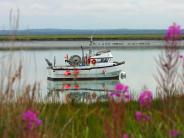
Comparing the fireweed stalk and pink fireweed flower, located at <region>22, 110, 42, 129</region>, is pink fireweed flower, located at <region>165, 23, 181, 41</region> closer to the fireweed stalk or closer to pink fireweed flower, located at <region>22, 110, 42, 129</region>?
the fireweed stalk

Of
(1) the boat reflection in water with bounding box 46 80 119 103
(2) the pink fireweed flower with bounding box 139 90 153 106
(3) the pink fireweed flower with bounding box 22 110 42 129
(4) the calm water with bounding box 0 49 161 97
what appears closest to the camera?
(3) the pink fireweed flower with bounding box 22 110 42 129

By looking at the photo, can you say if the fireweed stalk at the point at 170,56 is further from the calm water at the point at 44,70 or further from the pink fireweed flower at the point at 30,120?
the calm water at the point at 44,70

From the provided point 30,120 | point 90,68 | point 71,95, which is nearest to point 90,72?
point 90,68

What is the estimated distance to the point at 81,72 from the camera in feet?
143

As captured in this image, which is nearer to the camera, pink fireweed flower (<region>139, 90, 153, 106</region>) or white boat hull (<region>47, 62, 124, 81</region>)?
pink fireweed flower (<region>139, 90, 153, 106</region>)

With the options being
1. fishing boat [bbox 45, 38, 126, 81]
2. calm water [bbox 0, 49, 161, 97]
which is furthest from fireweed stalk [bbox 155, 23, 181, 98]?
fishing boat [bbox 45, 38, 126, 81]

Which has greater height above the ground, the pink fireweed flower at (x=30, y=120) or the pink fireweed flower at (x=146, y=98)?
the pink fireweed flower at (x=146, y=98)

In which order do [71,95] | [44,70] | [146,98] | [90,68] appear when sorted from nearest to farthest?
[146,98] < [71,95] < [90,68] < [44,70]

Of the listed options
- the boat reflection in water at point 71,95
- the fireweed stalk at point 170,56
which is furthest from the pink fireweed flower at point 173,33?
the boat reflection in water at point 71,95

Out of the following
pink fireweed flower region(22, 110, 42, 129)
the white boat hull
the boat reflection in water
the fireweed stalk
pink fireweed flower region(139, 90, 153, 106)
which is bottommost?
the white boat hull

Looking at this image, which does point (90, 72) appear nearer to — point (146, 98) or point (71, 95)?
point (71, 95)

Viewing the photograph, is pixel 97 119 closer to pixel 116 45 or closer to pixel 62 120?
pixel 62 120

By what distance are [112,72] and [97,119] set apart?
38787mm

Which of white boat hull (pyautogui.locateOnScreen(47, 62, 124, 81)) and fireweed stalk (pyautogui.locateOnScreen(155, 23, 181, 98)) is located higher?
fireweed stalk (pyautogui.locateOnScreen(155, 23, 181, 98))
